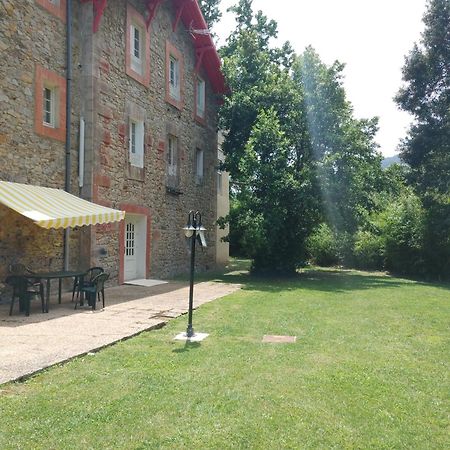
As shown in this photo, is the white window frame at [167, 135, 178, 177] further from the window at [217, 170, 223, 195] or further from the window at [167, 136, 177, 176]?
the window at [217, 170, 223, 195]

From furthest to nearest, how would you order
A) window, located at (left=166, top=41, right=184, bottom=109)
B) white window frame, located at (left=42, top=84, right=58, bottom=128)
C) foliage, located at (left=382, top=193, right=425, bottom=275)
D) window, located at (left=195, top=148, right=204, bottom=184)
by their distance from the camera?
foliage, located at (left=382, top=193, right=425, bottom=275) → window, located at (left=195, top=148, right=204, bottom=184) → window, located at (left=166, top=41, right=184, bottom=109) → white window frame, located at (left=42, top=84, right=58, bottom=128)

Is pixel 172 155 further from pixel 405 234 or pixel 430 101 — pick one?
pixel 430 101

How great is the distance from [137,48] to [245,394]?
12917mm

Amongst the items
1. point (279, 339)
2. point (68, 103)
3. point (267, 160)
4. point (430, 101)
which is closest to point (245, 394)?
point (279, 339)

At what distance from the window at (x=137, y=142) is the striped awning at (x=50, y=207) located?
13.0ft

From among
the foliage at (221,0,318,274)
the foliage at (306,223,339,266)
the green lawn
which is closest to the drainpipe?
the green lawn

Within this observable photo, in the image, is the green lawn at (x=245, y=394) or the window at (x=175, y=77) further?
the window at (x=175, y=77)

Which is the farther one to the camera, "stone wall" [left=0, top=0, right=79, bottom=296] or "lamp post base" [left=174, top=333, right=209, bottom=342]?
"stone wall" [left=0, top=0, right=79, bottom=296]

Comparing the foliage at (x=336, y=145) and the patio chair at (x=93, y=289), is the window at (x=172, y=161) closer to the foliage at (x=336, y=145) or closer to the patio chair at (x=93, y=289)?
the foliage at (x=336, y=145)

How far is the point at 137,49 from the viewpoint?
576 inches

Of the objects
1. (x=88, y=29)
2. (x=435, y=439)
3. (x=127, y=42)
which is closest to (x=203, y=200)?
(x=127, y=42)

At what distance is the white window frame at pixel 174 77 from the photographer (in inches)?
667

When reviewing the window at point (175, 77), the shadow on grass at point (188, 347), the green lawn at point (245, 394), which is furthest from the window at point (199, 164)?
the shadow on grass at point (188, 347)

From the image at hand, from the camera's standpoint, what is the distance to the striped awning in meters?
8.16
